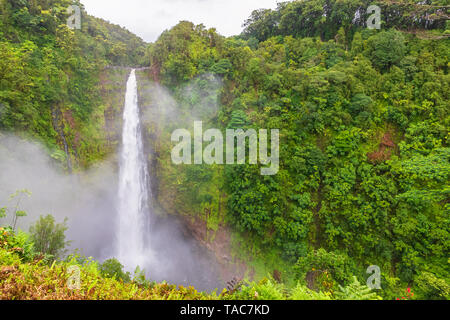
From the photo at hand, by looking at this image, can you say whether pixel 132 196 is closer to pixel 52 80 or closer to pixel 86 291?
pixel 52 80

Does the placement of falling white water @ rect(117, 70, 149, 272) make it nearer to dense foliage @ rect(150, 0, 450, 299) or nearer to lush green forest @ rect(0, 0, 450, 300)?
lush green forest @ rect(0, 0, 450, 300)

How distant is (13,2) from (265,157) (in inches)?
821

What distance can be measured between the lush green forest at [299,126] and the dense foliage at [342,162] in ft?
0.26

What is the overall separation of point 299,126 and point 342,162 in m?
3.60

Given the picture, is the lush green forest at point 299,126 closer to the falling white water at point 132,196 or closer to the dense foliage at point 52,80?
the dense foliage at point 52,80

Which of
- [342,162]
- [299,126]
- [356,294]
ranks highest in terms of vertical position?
[299,126]

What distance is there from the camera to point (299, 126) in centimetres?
1349

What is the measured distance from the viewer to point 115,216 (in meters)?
15.1

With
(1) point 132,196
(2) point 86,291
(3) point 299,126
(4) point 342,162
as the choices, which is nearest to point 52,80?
(1) point 132,196

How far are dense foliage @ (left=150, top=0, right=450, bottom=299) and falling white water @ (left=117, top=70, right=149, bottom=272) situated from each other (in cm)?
197

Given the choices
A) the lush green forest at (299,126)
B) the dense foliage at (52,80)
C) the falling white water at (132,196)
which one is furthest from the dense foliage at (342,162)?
the dense foliage at (52,80)

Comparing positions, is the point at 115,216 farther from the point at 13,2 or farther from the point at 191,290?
the point at 13,2

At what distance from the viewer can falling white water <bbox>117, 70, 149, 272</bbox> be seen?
1464 centimetres

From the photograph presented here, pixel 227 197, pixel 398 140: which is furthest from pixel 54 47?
pixel 398 140
